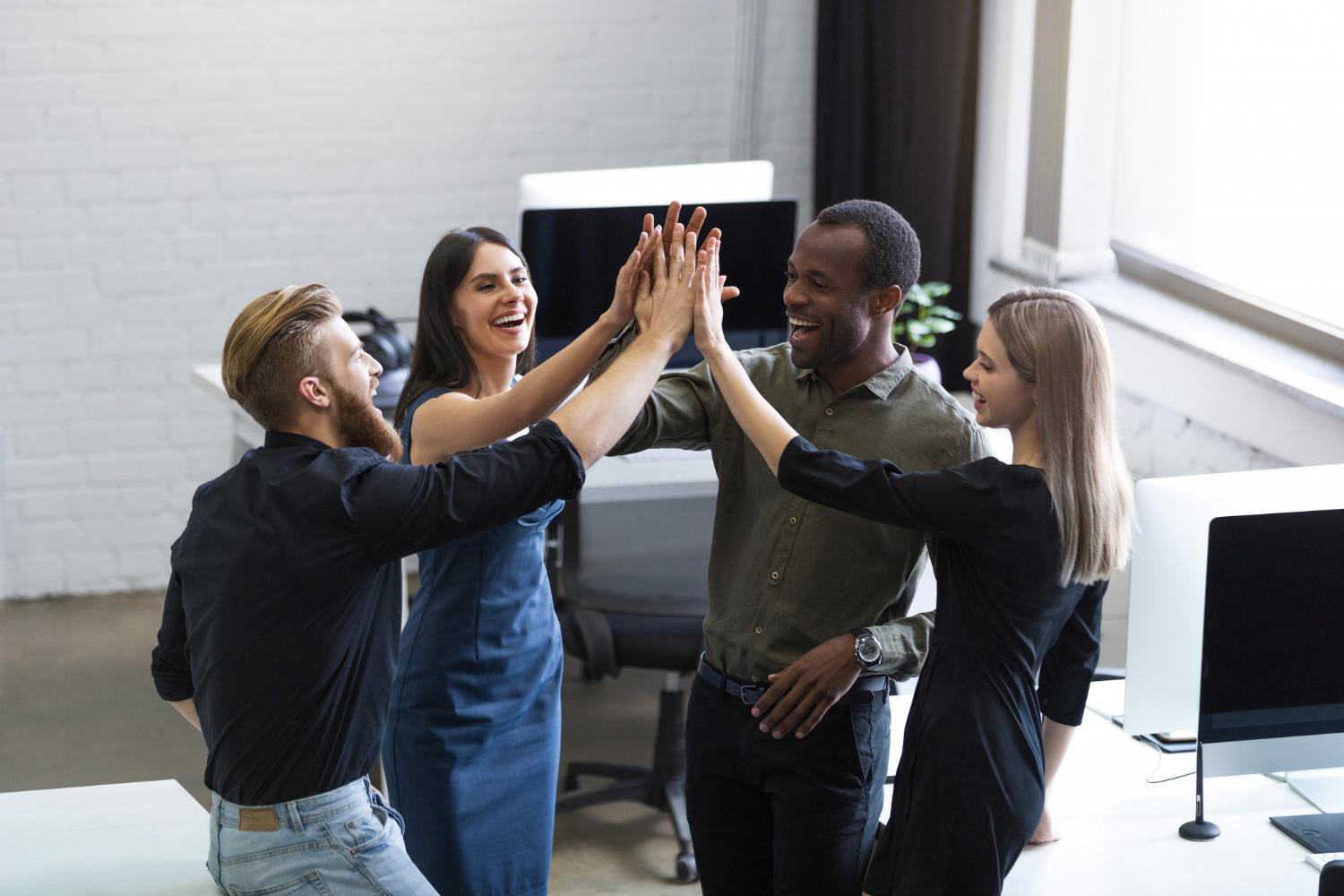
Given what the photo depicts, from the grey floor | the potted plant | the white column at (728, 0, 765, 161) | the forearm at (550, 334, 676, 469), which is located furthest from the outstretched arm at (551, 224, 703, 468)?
the white column at (728, 0, 765, 161)

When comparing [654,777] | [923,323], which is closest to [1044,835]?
[654,777]

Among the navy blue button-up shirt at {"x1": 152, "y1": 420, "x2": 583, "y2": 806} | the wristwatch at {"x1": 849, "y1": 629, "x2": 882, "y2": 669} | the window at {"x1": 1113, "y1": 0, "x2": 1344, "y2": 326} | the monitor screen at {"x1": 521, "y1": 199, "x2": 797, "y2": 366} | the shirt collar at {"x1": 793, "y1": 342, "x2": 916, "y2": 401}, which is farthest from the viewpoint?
the window at {"x1": 1113, "y1": 0, "x2": 1344, "y2": 326}

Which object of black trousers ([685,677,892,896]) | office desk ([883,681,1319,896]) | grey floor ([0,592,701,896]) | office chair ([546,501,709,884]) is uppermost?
black trousers ([685,677,892,896])

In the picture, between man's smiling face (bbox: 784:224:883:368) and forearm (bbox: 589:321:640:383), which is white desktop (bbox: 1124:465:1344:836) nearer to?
man's smiling face (bbox: 784:224:883:368)

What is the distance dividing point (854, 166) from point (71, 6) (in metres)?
2.45

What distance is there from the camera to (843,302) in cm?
165

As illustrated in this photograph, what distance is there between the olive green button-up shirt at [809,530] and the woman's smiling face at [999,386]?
0.11 m

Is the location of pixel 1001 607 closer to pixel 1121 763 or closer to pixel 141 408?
pixel 1121 763

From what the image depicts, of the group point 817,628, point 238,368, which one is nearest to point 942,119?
point 817,628

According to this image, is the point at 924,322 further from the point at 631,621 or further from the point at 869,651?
the point at 869,651

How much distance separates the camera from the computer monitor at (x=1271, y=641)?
1659 mm

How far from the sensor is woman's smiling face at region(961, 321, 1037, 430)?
153 cm

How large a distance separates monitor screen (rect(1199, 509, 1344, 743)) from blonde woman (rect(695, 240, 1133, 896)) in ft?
0.73

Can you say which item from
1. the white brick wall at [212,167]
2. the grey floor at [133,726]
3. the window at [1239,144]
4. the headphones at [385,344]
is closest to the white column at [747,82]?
the white brick wall at [212,167]
